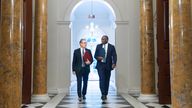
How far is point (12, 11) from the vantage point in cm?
571

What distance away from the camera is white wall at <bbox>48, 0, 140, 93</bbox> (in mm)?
12711

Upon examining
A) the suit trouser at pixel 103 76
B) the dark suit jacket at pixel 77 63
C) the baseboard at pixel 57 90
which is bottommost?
the baseboard at pixel 57 90

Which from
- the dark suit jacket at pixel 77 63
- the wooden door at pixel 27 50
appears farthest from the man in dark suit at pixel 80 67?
the wooden door at pixel 27 50

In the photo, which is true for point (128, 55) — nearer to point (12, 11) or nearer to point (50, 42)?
point (50, 42)

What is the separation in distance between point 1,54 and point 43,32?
449 centimetres

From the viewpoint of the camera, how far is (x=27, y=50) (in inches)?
361

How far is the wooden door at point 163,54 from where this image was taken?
8797 millimetres

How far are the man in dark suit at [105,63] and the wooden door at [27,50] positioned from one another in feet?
6.69

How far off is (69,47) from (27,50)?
3752mm

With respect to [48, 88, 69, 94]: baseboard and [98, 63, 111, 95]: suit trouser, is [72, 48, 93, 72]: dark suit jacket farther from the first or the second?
[48, 88, 69, 94]: baseboard

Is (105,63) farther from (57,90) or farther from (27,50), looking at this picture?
(57,90)

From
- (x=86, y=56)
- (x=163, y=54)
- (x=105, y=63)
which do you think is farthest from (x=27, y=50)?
(x=163, y=54)

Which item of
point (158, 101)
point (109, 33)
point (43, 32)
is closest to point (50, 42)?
point (43, 32)

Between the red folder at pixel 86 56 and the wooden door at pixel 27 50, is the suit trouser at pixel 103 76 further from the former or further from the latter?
the wooden door at pixel 27 50
